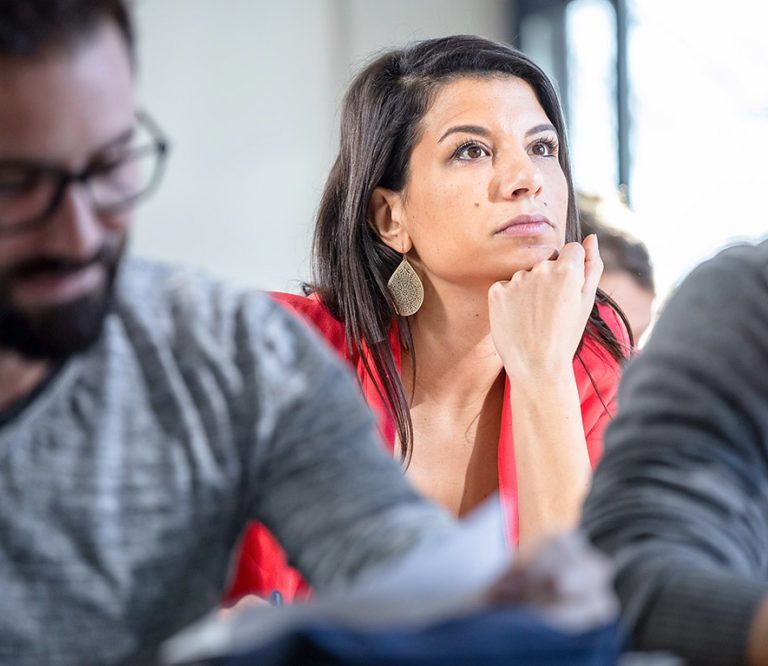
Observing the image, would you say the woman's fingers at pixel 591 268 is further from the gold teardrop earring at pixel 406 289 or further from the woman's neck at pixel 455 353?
the gold teardrop earring at pixel 406 289

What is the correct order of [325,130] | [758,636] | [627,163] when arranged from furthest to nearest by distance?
[325,130] < [627,163] < [758,636]

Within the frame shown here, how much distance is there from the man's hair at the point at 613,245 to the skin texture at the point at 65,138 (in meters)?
1.61

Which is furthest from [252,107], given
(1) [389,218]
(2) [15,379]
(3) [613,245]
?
(2) [15,379]

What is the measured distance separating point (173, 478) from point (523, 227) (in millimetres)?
926

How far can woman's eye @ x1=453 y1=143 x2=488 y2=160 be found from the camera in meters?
1.58

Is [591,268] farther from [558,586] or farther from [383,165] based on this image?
[558,586]

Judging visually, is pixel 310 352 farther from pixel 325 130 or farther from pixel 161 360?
pixel 325 130

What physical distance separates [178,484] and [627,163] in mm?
3620

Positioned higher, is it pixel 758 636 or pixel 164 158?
pixel 164 158

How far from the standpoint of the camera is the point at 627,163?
410 cm

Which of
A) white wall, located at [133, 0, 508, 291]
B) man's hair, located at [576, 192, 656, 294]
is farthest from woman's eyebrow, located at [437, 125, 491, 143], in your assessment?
white wall, located at [133, 0, 508, 291]

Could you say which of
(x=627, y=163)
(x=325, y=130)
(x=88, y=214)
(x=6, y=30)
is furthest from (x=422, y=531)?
(x=325, y=130)

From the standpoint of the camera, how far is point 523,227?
156 cm

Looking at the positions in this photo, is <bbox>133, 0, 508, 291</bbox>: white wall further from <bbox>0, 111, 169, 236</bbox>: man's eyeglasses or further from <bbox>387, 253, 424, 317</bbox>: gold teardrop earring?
<bbox>0, 111, 169, 236</bbox>: man's eyeglasses
